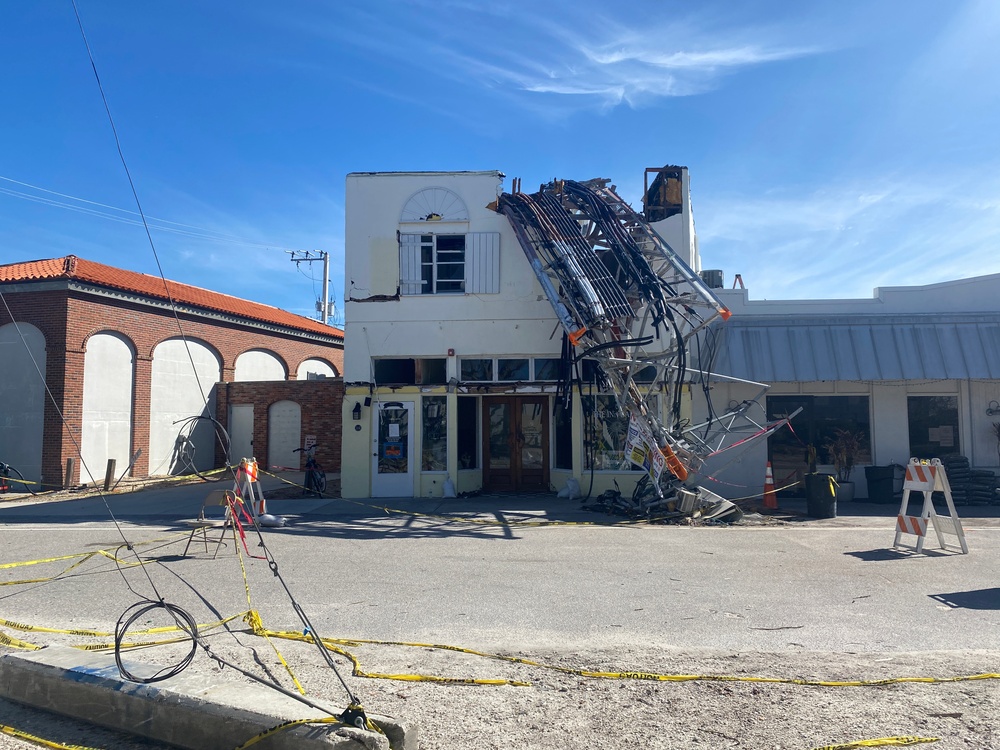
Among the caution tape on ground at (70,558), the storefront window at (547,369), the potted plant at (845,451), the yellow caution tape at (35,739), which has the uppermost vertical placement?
the storefront window at (547,369)

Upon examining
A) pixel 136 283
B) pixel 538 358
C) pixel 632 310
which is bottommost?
pixel 538 358

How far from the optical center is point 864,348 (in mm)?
15359

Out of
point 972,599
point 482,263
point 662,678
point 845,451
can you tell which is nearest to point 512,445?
point 482,263

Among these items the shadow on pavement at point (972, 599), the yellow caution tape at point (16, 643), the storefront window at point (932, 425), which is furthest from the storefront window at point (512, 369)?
the yellow caution tape at point (16, 643)

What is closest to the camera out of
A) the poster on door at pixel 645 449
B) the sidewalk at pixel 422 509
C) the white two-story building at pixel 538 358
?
the poster on door at pixel 645 449

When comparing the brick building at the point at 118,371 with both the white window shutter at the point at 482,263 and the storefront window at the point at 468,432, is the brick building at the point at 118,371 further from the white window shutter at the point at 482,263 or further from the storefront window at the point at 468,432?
the white window shutter at the point at 482,263

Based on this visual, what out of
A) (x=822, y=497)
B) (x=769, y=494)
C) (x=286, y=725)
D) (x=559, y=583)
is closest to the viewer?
(x=286, y=725)

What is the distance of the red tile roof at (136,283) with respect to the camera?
63.3 ft

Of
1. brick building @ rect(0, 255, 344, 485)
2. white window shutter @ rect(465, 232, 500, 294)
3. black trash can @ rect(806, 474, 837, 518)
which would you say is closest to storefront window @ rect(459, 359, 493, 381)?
white window shutter @ rect(465, 232, 500, 294)

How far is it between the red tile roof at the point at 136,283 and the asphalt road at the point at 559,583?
29.4 feet

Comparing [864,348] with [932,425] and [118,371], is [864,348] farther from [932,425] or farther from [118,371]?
[118,371]

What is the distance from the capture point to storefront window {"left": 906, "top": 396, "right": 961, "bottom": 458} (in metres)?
15.8

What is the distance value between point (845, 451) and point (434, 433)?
874 cm

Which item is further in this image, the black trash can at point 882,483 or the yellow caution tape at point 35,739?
the black trash can at point 882,483
